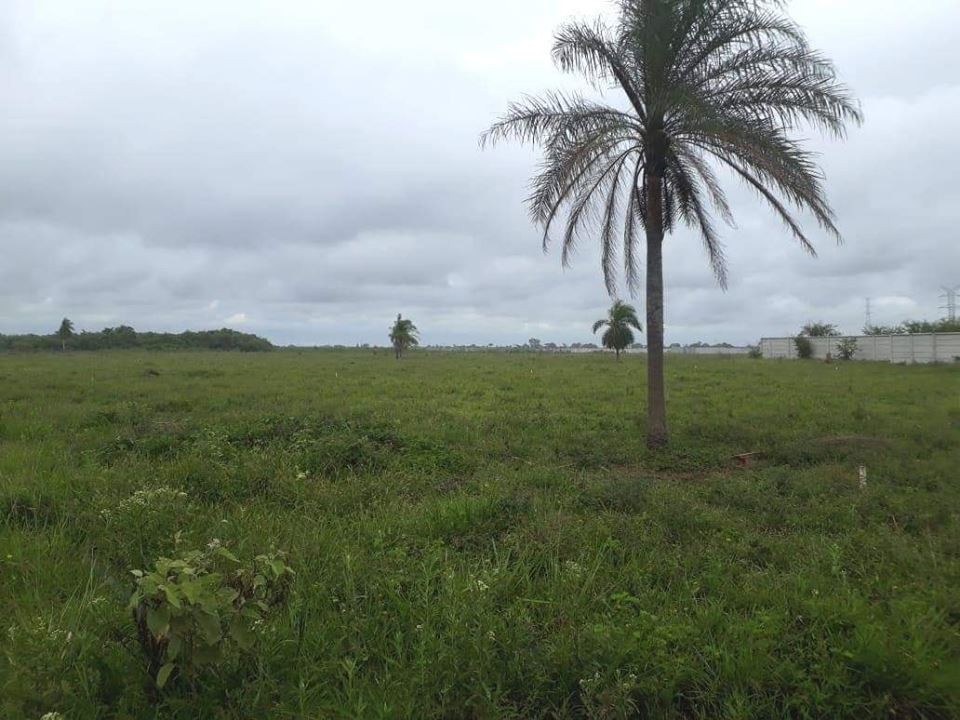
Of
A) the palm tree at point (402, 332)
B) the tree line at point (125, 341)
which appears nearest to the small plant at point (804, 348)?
the palm tree at point (402, 332)

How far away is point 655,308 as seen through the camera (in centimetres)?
877

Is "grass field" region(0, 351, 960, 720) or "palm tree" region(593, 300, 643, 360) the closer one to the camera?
"grass field" region(0, 351, 960, 720)

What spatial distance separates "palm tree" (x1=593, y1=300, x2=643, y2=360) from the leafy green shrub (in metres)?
38.5

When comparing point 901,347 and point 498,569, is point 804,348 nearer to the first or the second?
point 901,347

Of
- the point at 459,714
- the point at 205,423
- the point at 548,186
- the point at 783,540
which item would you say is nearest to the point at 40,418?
the point at 205,423

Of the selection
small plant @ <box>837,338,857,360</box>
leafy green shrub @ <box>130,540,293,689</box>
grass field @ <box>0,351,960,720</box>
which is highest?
small plant @ <box>837,338,857,360</box>

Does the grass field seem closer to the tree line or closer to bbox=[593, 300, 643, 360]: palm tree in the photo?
bbox=[593, 300, 643, 360]: palm tree

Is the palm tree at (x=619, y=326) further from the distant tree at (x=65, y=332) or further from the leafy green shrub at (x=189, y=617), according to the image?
the distant tree at (x=65, y=332)

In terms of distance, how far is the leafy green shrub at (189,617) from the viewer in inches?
89.6

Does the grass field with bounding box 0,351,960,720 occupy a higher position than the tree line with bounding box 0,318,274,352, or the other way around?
the tree line with bounding box 0,318,274,352

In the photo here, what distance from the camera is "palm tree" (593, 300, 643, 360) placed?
39.9 m

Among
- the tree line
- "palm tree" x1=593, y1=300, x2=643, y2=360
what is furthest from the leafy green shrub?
the tree line

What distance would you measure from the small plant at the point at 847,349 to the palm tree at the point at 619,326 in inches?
572

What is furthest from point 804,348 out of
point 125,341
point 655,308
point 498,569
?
point 125,341
